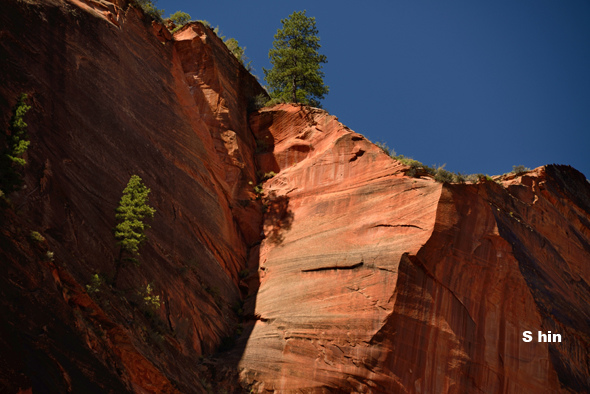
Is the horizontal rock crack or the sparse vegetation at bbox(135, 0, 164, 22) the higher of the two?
the sparse vegetation at bbox(135, 0, 164, 22)

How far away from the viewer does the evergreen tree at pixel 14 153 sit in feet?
60.2

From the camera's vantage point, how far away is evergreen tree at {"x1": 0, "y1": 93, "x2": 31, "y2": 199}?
60.2 ft

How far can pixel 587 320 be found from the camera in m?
30.7

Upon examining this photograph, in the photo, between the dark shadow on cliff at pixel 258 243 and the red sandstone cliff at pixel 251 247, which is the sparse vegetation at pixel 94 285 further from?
the dark shadow on cliff at pixel 258 243

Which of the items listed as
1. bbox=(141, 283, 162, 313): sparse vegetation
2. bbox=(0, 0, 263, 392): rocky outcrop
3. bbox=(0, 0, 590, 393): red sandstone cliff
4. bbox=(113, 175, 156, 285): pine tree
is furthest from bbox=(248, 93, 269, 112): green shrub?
bbox=(141, 283, 162, 313): sparse vegetation

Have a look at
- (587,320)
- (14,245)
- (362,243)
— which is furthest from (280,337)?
(587,320)

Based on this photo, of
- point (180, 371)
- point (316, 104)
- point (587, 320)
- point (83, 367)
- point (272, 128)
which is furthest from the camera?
point (316, 104)

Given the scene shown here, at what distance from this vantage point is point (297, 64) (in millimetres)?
44219

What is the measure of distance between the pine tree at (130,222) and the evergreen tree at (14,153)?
13.6 feet

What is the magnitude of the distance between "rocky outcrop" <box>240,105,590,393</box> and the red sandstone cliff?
0.08 m

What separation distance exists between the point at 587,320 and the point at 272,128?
18.9 metres

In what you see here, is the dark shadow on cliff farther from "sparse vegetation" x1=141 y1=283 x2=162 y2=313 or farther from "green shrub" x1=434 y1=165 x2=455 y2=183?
"green shrub" x1=434 y1=165 x2=455 y2=183

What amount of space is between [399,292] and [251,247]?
905 cm

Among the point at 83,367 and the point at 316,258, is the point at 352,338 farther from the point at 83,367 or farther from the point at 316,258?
the point at 83,367
